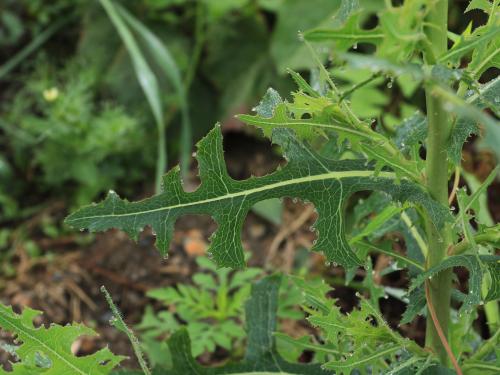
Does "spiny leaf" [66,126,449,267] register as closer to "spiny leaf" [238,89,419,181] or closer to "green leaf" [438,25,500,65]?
"spiny leaf" [238,89,419,181]

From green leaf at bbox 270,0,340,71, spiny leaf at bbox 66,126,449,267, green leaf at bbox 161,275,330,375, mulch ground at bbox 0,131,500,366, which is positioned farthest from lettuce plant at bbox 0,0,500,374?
green leaf at bbox 270,0,340,71

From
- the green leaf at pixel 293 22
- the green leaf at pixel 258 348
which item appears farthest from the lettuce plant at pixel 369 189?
the green leaf at pixel 293 22

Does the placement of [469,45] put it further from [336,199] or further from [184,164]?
[184,164]

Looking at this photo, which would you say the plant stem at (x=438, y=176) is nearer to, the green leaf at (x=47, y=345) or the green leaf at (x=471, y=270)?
the green leaf at (x=471, y=270)

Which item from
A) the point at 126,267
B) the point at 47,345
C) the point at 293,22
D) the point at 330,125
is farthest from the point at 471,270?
the point at 293,22

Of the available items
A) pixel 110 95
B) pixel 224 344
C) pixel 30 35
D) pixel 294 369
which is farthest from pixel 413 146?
pixel 30 35

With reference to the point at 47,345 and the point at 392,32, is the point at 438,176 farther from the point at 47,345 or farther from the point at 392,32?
the point at 47,345
